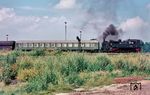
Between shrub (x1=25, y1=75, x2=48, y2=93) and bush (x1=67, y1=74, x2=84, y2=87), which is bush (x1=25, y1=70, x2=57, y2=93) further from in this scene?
bush (x1=67, y1=74, x2=84, y2=87)

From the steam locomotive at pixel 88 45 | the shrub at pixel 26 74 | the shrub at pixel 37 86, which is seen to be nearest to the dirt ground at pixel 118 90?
the shrub at pixel 37 86

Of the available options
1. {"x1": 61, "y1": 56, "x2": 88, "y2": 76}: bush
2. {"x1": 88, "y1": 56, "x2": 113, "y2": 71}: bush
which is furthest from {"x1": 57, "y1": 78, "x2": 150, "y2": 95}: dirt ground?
{"x1": 88, "y1": 56, "x2": 113, "y2": 71}: bush

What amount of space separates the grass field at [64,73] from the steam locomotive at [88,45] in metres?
31.0

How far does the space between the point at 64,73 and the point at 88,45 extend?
145 ft

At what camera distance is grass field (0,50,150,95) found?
2375cm

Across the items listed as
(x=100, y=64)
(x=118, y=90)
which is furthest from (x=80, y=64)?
(x=118, y=90)

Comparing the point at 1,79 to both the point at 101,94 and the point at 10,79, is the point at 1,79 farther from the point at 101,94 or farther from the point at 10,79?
the point at 101,94

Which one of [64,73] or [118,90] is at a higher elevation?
[64,73]

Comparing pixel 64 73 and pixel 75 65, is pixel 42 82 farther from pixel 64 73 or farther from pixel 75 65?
pixel 75 65

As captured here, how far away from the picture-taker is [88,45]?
242ft

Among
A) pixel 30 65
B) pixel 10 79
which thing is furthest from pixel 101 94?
pixel 30 65

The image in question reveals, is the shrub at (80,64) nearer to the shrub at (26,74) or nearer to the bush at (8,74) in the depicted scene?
the shrub at (26,74)

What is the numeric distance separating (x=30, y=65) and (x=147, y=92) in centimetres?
1776

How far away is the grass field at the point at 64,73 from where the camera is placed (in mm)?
23750
